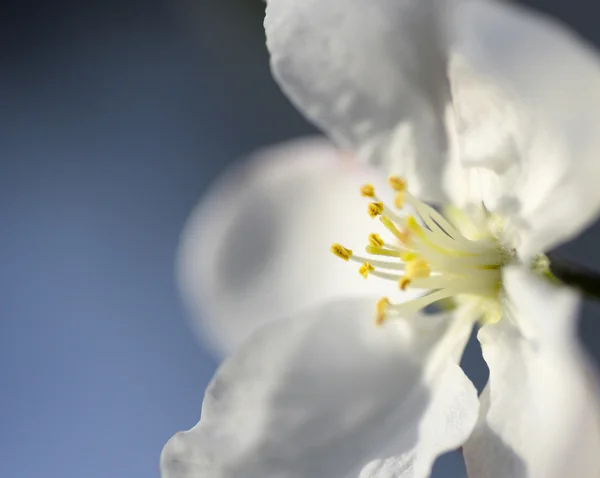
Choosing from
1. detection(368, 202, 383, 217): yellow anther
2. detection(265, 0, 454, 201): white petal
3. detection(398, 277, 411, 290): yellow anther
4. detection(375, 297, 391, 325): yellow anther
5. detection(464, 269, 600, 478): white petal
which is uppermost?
detection(265, 0, 454, 201): white petal

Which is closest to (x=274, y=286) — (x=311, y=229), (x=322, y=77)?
(x=311, y=229)

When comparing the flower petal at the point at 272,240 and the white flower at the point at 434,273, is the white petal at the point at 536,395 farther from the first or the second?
the flower petal at the point at 272,240

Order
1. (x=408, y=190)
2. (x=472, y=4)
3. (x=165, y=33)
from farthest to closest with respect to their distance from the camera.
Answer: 1. (x=165, y=33)
2. (x=408, y=190)
3. (x=472, y=4)

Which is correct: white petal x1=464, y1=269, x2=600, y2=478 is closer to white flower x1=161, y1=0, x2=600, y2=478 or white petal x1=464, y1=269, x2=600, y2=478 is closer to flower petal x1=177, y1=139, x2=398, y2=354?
white flower x1=161, y1=0, x2=600, y2=478

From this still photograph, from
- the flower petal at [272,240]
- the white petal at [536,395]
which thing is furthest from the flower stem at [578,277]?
the flower petal at [272,240]

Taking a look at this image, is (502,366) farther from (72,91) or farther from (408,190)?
(72,91)

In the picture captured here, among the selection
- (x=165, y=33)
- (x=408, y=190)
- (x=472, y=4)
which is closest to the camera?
Result: (x=472, y=4)

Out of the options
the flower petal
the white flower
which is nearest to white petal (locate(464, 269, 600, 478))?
the white flower
